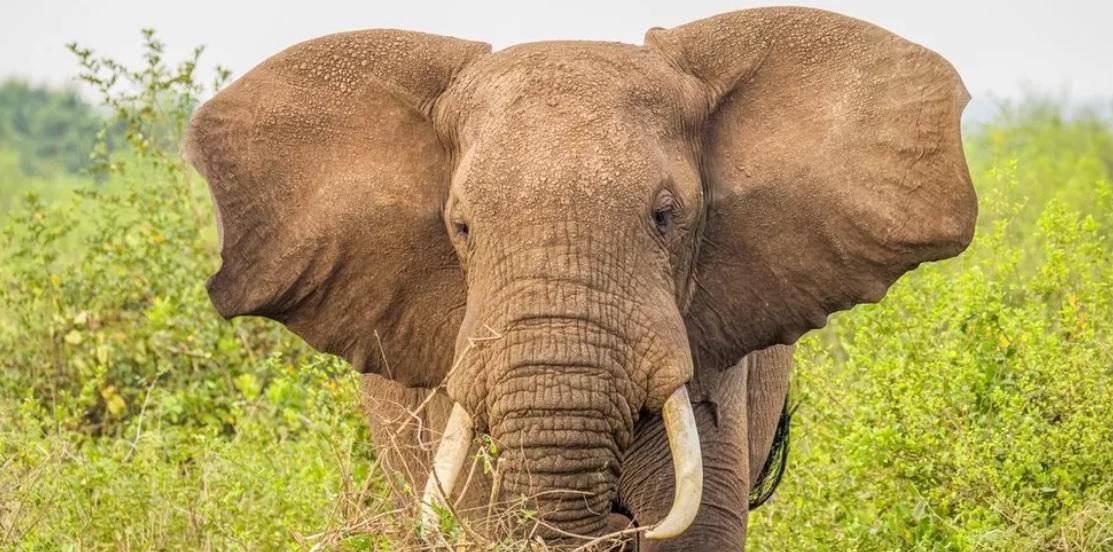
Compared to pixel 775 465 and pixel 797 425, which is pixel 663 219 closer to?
pixel 775 465

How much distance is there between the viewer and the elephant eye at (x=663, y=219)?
5.25 meters

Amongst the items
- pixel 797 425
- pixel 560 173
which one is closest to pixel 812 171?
pixel 560 173

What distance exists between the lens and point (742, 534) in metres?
5.91

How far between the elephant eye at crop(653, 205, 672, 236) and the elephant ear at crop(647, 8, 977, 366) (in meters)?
0.34

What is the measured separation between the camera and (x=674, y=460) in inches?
202

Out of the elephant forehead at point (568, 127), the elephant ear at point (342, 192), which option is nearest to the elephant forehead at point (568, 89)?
the elephant forehead at point (568, 127)

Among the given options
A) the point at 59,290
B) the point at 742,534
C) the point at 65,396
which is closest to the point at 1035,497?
the point at 742,534

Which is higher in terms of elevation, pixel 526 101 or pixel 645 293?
pixel 526 101

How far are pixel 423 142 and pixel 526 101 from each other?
49 centimetres

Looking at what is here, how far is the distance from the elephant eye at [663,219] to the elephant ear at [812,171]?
0.34 meters

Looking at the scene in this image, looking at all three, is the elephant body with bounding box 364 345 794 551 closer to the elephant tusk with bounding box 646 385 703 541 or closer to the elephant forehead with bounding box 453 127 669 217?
Result: the elephant tusk with bounding box 646 385 703 541

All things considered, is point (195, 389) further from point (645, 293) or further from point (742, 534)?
point (645, 293)

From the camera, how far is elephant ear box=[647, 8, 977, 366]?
18.4ft

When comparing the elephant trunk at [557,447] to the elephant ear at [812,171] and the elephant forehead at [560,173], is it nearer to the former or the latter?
the elephant forehead at [560,173]
